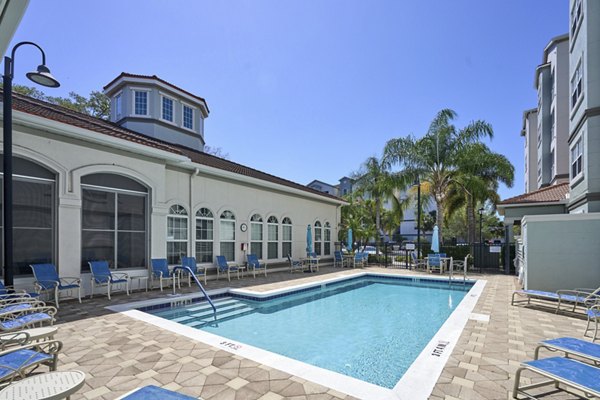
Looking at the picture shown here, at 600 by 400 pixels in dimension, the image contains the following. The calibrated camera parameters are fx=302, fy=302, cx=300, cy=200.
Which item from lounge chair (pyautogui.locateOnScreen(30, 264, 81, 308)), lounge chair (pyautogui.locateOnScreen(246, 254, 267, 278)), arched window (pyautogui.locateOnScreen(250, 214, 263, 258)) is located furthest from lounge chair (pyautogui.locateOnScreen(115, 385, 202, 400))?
arched window (pyautogui.locateOnScreen(250, 214, 263, 258))

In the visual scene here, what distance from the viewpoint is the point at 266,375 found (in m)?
3.86

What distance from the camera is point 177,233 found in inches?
448

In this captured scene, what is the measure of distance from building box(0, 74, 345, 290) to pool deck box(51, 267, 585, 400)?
99.6 inches

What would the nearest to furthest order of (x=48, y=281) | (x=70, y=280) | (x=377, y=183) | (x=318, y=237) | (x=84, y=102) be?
1. (x=48, y=281)
2. (x=70, y=280)
3. (x=318, y=237)
4. (x=377, y=183)
5. (x=84, y=102)

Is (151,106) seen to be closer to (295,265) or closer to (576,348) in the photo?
(295,265)

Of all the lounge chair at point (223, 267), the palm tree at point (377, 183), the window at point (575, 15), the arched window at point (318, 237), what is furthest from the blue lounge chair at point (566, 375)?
the palm tree at point (377, 183)

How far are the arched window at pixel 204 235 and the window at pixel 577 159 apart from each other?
14178 mm

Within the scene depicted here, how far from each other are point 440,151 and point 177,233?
15.8 metres

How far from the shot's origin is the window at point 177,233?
36.7ft

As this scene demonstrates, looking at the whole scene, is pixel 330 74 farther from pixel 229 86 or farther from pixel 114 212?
pixel 114 212

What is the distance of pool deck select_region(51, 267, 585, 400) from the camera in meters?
3.47

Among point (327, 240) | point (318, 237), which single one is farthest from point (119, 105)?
point (327, 240)

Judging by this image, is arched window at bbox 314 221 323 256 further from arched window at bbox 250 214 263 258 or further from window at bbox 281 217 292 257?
arched window at bbox 250 214 263 258

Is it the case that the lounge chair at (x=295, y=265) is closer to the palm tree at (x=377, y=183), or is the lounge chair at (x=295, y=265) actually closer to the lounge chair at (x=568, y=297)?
the palm tree at (x=377, y=183)
